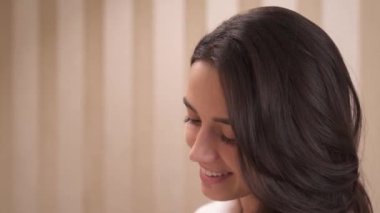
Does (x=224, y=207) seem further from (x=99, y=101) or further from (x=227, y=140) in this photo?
(x=99, y=101)

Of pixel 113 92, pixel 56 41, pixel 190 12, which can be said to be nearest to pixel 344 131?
pixel 190 12

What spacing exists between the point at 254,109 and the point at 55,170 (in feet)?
4.45

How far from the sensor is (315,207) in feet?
2.84

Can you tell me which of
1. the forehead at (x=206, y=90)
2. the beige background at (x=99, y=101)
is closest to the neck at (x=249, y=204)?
the forehead at (x=206, y=90)

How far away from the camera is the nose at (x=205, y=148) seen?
0.89m

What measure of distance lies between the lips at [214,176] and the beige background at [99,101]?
2.50 ft

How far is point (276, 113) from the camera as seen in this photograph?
810 mm

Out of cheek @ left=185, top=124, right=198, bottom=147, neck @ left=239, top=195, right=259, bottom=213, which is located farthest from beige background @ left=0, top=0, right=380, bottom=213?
cheek @ left=185, top=124, right=198, bottom=147

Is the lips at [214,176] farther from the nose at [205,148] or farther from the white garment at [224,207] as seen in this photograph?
the white garment at [224,207]

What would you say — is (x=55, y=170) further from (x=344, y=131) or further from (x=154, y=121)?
(x=344, y=131)

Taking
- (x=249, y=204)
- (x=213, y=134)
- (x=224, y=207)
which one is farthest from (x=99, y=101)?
(x=213, y=134)

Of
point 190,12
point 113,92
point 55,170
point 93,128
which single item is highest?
point 190,12

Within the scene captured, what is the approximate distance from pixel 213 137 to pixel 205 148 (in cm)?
3

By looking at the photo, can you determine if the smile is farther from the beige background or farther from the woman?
the beige background
